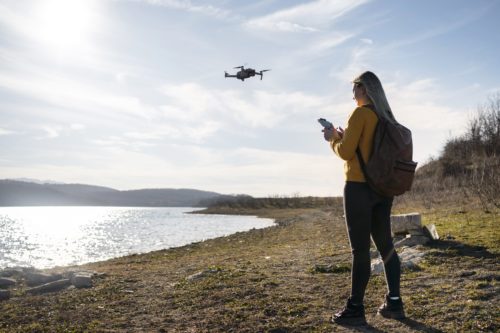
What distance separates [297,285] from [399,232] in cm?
450

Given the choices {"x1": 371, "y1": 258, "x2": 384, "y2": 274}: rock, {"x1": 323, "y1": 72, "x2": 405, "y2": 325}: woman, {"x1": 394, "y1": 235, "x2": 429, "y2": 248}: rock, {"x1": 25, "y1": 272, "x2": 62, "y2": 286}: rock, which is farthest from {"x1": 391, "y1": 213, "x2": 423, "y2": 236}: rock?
{"x1": 25, "y1": 272, "x2": 62, "y2": 286}: rock

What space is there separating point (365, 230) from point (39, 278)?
28.1 feet

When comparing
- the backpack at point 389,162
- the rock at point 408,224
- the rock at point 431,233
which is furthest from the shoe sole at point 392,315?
the rock at point 408,224

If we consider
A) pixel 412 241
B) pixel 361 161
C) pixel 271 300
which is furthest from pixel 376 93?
pixel 412 241

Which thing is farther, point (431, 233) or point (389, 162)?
point (431, 233)

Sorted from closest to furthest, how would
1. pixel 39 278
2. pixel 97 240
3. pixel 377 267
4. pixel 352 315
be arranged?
pixel 352 315
pixel 377 267
pixel 39 278
pixel 97 240

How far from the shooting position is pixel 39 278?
10039mm

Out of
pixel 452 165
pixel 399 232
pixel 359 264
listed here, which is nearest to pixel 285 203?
pixel 452 165

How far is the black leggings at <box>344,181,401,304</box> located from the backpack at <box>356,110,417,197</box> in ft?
0.48

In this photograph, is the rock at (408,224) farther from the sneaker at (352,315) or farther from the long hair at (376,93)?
the long hair at (376,93)

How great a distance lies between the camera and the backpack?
4.29m

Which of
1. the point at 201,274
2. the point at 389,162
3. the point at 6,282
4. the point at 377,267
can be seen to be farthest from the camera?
the point at 6,282

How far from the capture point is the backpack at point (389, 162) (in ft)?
14.1

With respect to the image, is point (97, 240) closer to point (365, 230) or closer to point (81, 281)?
point (81, 281)
